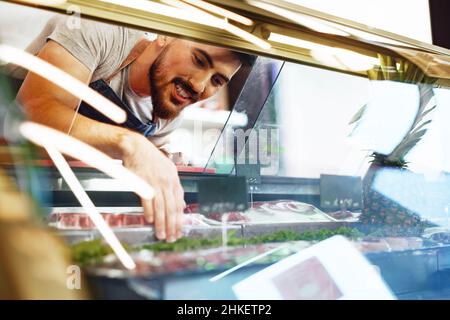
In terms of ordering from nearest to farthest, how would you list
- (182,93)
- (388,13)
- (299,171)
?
1. (182,93)
2. (299,171)
3. (388,13)

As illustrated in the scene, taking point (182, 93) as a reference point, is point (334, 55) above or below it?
above

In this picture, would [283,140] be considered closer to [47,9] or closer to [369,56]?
[369,56]

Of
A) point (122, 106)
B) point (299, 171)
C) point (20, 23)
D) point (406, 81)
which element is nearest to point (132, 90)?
point (122, 106)

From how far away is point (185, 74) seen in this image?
1051 mm

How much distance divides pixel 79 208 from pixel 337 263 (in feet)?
2.20

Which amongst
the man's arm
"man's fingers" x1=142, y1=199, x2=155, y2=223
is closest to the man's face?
the man's arm

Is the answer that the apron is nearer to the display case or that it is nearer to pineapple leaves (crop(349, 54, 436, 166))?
the display case

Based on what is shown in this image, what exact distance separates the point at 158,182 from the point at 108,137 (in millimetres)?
154

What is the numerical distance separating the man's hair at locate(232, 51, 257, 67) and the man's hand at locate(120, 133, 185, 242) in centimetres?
35

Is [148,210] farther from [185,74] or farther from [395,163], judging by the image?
[395,163]

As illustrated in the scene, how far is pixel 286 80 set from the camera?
1194 mm

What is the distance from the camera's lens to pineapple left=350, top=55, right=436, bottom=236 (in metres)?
1.23

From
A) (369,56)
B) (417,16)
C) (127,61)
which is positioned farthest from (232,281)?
(417,16)

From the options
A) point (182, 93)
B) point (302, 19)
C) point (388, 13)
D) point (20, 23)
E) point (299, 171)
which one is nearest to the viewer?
point (20, 23)
